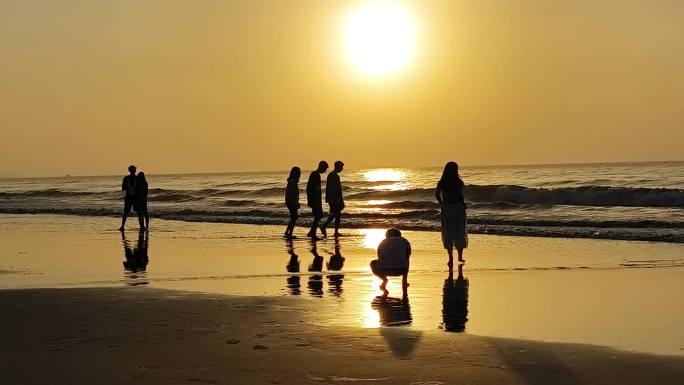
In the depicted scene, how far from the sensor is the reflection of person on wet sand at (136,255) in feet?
53.5

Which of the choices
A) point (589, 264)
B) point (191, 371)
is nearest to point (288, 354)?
point (191, 371)

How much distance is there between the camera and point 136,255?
18.8m

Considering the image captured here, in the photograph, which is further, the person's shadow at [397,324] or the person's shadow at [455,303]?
the person's shadow at [455,303]

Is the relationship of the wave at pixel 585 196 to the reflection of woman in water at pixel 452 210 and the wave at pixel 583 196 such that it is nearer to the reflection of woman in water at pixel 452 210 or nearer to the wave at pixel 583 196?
the wave at pixel 583 196

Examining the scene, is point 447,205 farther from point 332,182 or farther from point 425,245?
point 332,182

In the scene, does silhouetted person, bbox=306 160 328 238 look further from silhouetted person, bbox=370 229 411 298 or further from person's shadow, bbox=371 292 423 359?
person's shadow, bbox=371 292 423 359

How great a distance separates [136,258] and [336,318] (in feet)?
28.7

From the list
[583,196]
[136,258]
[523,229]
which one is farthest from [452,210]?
[583,196]

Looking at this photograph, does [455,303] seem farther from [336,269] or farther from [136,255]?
[136,255]

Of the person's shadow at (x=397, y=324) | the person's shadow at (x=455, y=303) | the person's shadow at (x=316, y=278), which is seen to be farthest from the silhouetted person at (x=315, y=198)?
the person's shadow at (x=397, y=324)

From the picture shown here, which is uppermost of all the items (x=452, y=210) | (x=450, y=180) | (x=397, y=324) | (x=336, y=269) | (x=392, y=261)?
(x=450, y=180)

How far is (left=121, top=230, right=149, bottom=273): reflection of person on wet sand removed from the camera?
53.5ft

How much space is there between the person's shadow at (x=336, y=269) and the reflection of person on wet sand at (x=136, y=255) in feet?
10.4

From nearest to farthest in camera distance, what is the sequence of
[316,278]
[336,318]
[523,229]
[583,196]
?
[336,318], [316,278], [523,229], [583,196]
